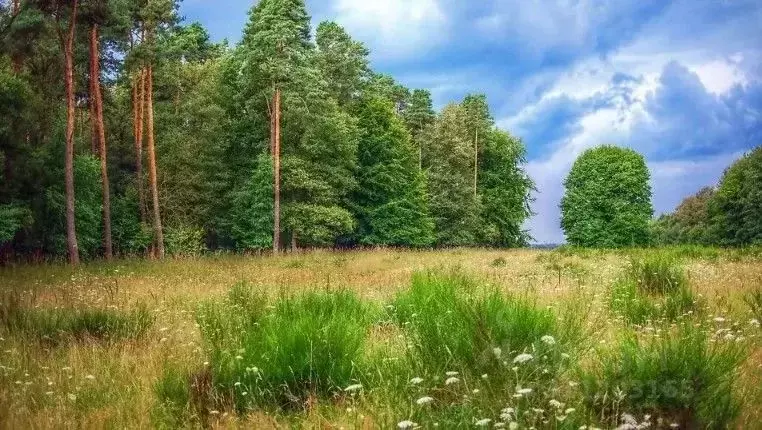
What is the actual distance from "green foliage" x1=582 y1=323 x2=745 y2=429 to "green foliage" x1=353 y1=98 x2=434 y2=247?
134ft

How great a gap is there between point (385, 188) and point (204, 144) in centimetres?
1322

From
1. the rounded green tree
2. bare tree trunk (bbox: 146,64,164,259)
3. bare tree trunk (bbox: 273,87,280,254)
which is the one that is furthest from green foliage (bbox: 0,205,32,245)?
the rounded green tree

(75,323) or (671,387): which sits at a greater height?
(671,387)

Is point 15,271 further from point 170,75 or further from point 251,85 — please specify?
point 170,75

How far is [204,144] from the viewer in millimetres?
40312

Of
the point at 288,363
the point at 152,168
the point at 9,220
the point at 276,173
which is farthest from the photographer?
the point at 276,173

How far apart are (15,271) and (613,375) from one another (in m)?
21.3

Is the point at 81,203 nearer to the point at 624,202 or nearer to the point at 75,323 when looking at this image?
the point at 75,323

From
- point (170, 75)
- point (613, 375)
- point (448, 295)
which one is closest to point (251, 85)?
point (170, 75)

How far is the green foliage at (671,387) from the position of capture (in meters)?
3.71

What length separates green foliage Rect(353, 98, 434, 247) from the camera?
45.9m

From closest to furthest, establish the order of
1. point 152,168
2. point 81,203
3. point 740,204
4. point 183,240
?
point 81,203, point 152,168, point 183,240, point 740,204

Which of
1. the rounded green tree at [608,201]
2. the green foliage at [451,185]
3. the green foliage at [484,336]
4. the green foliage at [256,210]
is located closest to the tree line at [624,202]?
the rounded green tree at [608,201]

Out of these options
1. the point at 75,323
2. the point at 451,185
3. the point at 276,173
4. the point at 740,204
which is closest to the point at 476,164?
the point at 451,185
